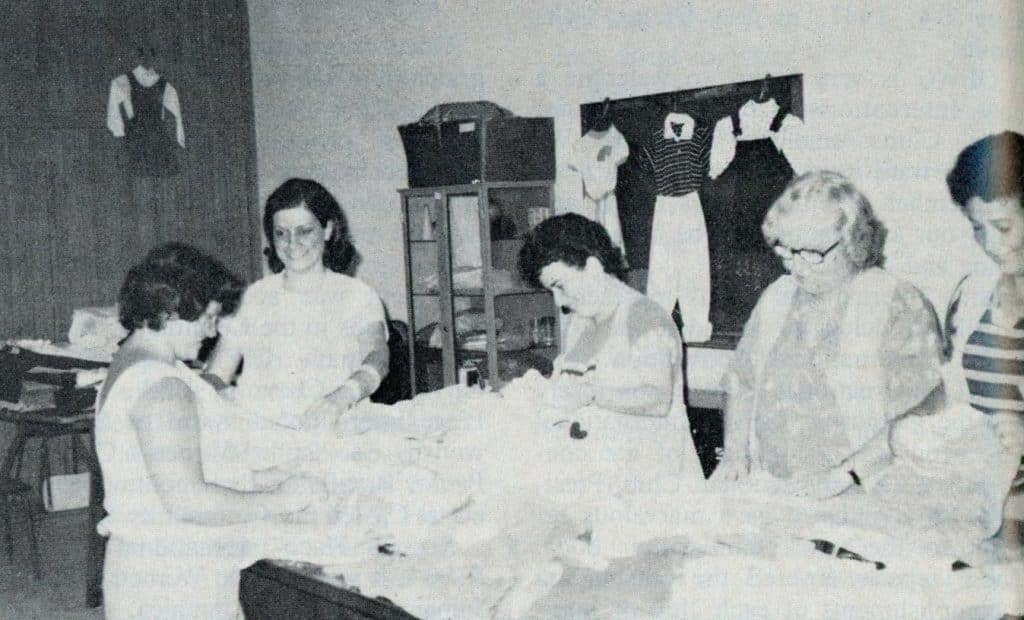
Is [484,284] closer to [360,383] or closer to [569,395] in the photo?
[360,383]

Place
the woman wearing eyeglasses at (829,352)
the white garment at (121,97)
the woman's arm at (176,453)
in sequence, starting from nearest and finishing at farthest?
the woman's arm at (176,453) < the woman wearing eyeglasses at (829,352) < the white garment at (121,97)

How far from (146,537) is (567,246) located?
1.35 metres

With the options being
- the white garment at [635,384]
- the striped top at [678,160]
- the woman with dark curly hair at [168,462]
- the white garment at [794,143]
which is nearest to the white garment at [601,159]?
the striped top at [678,160]

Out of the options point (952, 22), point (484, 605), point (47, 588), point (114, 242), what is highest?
point (952, 22)

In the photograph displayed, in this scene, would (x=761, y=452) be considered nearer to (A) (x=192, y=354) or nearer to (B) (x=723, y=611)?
(B) (x=723, y=611)

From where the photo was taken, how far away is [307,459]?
290 cm

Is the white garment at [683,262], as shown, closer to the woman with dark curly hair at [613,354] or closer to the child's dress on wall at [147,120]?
the woman with dark curly hair at [613,354]

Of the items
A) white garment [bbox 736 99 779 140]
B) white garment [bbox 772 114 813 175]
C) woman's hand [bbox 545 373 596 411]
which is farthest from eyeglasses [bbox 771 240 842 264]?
white garment [bbox 736 99 779 140]

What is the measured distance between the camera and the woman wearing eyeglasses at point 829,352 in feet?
8.43

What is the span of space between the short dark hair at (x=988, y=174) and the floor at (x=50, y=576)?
3889mm

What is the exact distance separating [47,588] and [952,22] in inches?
182

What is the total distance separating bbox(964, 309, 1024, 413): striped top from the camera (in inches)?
103

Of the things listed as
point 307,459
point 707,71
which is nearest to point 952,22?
point 707,71

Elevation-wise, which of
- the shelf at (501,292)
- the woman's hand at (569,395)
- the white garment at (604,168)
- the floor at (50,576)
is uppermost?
the white garment at (604,168)
